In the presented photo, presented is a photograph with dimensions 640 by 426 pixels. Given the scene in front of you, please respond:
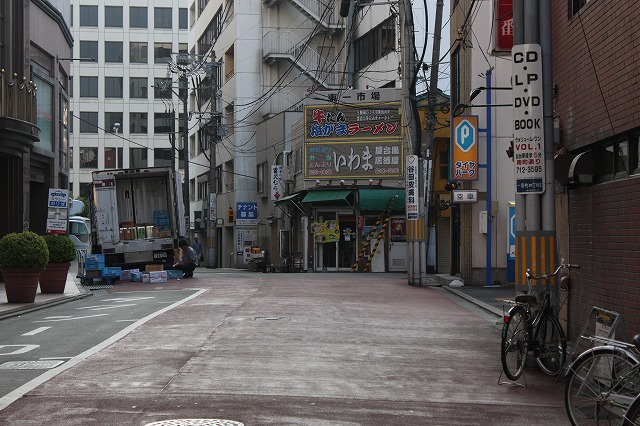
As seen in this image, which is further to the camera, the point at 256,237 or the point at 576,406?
the point at 256,237

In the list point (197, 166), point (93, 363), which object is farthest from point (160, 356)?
point (197, 166)

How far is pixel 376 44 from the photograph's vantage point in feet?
152

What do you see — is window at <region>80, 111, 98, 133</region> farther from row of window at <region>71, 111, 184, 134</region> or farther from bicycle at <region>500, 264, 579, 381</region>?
bicycle at <region>500, 264, 579, 381</region>

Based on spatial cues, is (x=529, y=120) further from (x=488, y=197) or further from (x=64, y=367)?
(x=488, y=197)

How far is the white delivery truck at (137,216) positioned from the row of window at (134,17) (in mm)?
58574

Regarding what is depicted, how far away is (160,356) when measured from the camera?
11.6 m

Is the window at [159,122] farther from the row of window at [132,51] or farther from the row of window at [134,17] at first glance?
the row of window at [134,17]

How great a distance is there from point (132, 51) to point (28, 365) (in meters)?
79.4

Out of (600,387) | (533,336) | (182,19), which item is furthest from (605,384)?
(182,19)

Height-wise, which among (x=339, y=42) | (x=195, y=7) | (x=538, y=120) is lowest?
(x=538, y=120)

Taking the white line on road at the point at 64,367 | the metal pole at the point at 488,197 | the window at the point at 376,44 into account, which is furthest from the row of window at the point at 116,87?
the white line on road at the point at 64,367

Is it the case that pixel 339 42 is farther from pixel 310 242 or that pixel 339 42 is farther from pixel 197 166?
pixel 197 166

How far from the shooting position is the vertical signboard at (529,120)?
1115cm

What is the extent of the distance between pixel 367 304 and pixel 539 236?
28.4ft
